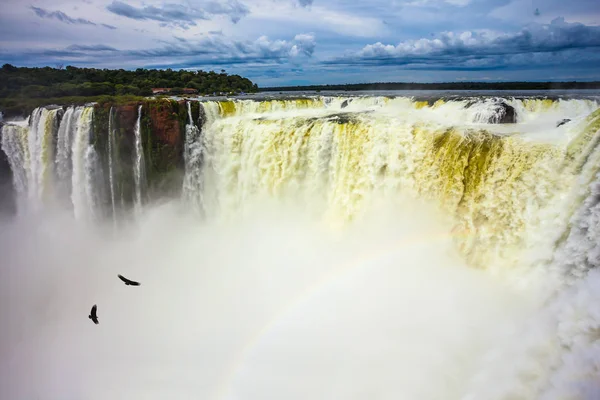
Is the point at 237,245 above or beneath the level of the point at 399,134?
beneath

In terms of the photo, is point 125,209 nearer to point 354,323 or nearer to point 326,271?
point 326,271

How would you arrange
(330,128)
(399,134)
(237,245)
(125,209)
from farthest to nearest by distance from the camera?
(125,209) → (237,245) → (330,128) → (399,134)

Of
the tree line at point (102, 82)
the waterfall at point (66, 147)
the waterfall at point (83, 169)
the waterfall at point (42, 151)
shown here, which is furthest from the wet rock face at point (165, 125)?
the tree line at point (102, 82)

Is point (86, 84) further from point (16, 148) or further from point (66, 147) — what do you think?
point (66, 147)

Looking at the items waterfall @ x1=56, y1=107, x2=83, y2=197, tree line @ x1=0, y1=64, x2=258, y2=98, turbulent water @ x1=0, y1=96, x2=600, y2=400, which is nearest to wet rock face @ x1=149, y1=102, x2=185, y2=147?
turbulent water @ x1=0, y1=96, x2=600, y2=400

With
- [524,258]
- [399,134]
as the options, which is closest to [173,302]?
[399,134]
